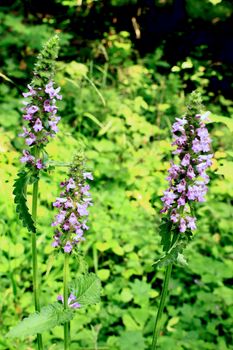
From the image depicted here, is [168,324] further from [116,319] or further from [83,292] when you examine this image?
[83,292]

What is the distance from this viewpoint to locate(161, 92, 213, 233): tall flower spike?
1.58 metres

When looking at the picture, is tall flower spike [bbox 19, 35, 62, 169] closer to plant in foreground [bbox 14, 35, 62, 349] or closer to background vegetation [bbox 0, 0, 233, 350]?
plant in foreground [bbox 14, 35, 62, 349]

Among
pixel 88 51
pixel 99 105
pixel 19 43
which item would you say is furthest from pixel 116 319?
pixel 88 51

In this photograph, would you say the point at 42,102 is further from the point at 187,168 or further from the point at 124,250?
the point at 124,250

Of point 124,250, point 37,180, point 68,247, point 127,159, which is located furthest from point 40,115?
point 127,159

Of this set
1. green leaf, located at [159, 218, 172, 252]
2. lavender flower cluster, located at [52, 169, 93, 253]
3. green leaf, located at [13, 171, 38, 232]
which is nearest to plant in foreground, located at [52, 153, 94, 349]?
lavender flower cluster, located at [52, 169, 93, 253]

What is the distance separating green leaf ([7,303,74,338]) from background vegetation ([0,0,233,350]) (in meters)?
0.17

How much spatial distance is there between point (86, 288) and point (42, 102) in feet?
2.45

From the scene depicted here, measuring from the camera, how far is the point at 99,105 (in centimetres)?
475

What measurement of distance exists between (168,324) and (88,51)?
3562 millimetres

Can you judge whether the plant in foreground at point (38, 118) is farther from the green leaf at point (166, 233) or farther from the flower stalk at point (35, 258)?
the green leaf at point (166, 233)

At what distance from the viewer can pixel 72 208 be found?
1.73 m

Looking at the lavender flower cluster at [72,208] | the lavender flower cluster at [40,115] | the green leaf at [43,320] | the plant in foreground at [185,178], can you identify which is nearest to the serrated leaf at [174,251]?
the plant in foreground at [185,178]

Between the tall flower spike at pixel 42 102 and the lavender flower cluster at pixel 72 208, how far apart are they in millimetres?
143
